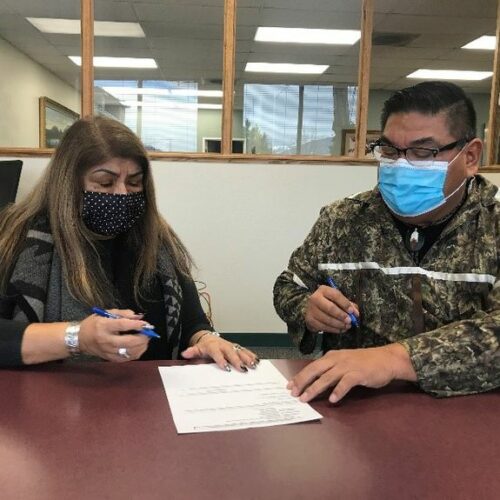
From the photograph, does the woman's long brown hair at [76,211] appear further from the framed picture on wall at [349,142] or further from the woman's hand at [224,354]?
the framed picture on wall at [349,142]

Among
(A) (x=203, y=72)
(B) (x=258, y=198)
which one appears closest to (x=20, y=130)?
(A) (x=203, y=72)

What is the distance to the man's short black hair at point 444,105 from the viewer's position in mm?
1330

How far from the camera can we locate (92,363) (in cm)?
111

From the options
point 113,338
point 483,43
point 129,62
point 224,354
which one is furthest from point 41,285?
point 483,43

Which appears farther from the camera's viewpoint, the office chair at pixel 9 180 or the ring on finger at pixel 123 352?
the office chair at pixel 9 180

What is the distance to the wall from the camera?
552cm

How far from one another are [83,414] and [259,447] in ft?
0.99

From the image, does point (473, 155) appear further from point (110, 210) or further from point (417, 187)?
point (110, 210)

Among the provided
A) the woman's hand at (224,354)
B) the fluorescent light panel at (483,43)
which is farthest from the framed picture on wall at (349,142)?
the fluorescent light panel at (483,43)

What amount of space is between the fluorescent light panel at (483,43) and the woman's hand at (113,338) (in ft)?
20.3

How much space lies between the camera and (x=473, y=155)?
1.38m

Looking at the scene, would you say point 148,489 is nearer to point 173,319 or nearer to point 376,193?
point 173,319

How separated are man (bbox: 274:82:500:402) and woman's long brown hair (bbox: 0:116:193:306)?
Answer: 0.50 meters

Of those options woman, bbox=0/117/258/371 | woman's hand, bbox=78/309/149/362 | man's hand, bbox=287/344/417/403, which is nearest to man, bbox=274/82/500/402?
man's hand, bbox=287/344/417/403
